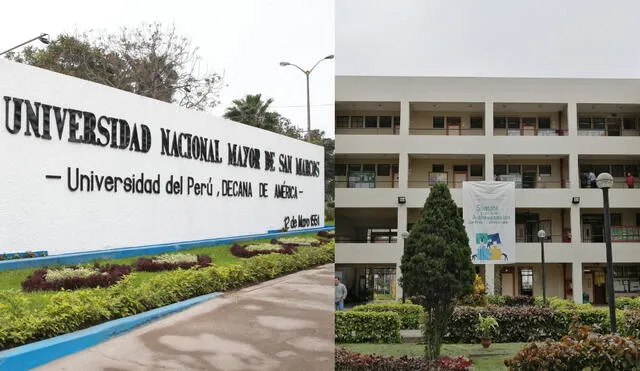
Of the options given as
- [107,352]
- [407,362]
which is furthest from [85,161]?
[407,362]

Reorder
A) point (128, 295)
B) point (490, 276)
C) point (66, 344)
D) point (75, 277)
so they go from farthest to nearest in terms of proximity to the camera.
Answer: point (490, 276) → point (128, 295) → point (75, 277) → point (66, 344)

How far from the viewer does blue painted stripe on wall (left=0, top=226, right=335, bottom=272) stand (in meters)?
2.46

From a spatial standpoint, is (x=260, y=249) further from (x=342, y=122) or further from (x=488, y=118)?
(x=488, y=118)

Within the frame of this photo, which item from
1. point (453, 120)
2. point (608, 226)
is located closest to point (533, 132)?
point (453, 120)

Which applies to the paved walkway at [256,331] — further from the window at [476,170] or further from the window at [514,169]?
the window at [514,169]

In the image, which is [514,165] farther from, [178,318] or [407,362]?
[178,318]

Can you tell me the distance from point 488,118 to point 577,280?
1.10 metres

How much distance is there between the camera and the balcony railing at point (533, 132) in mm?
3422

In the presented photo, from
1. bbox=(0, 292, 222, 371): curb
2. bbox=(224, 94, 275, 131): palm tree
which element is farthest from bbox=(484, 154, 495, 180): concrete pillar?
bbox=(0, 292, 222, 371): curb

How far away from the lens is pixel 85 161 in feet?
9.36

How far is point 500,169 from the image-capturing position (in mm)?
3521

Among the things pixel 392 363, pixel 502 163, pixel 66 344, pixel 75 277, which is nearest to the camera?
pixel 66 344

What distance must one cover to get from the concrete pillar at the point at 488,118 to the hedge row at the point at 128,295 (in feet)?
3.53

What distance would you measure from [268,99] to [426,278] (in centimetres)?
135
